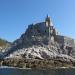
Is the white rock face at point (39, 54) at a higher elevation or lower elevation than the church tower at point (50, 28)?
lower

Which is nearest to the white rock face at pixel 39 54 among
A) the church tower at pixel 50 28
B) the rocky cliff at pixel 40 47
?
the rocky cliff at pixel 40 47

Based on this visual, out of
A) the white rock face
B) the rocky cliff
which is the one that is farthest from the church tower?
the white rock face

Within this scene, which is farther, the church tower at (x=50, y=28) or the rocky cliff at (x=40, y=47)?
the church tower at (x=50, y=28)

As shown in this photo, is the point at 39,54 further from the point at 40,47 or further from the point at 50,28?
the point at 50,28

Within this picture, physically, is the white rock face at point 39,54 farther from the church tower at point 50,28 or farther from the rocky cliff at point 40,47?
the church tower at point 50,28

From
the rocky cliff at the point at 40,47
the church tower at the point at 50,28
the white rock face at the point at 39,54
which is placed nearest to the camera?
the white rock face at the point at 39,54

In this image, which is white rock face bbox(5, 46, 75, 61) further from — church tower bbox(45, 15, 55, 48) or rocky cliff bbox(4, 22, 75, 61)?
church tower bbox(45, 15, 55, 48)

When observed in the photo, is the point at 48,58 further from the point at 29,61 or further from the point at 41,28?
the point at 41,28

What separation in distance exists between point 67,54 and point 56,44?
7.66m

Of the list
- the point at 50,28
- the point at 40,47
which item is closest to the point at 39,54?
the point at 40,47

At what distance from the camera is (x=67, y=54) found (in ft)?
449

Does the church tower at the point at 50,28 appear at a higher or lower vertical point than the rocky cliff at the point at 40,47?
Result: higher

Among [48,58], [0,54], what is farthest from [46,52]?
[0,54]

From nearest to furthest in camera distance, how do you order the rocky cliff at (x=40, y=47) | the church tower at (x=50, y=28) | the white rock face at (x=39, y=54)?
the white rock face at (x=39, y=54) → the rocky cliff at (x=40, y=47) → the church tower at (x=50, y=28)
